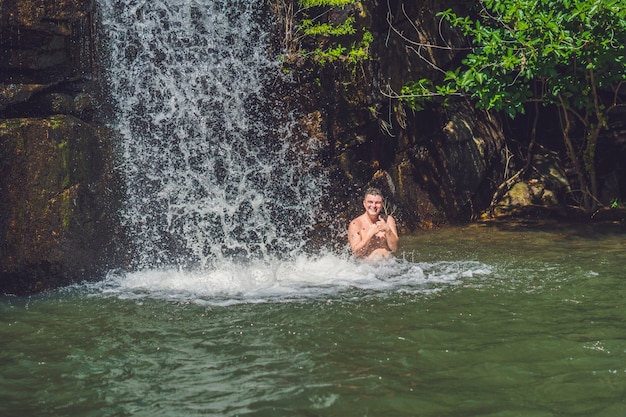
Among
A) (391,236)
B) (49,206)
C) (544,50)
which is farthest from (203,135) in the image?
(544,50)

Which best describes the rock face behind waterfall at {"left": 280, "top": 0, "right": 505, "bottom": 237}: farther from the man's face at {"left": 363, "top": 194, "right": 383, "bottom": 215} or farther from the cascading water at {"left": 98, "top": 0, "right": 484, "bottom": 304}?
the man's face at {"left": 363, "top": 194, "right": 383, "bottom": 215}

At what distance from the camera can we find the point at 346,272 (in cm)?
945

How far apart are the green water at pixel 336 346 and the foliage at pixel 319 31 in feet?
12.9

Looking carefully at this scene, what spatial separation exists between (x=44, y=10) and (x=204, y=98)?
107 inches

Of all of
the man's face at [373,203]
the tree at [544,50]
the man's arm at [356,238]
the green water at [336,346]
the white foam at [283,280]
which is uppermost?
the tree at [544,50]

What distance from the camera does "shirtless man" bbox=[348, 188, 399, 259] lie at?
9.94 m

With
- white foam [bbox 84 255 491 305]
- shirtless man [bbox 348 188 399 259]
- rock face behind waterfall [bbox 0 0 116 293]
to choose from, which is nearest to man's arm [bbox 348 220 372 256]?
shirtless man [bbox 348 188 399 259]

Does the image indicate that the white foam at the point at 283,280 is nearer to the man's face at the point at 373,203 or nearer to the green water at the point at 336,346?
the green water at the point at 336,346

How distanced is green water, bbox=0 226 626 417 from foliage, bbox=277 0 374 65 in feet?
12.9

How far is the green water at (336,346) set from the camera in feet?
16.4

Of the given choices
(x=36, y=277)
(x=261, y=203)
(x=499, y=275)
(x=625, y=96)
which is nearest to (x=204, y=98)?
(x=261, y=203)

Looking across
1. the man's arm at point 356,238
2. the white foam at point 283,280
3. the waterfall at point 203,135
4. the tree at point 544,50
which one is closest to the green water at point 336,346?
the white foam at point 283,280

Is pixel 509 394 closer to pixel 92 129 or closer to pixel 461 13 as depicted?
pixel 92 129

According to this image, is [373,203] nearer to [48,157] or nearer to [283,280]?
[283,280]
